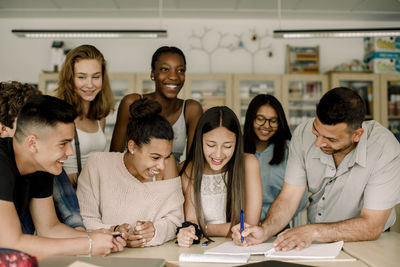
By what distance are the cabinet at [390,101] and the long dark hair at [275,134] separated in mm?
3145

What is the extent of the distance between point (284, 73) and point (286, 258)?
4.05 meters

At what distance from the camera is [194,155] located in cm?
190

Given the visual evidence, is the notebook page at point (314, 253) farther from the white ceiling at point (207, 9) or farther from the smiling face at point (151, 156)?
the white ceiling at point (207, 9)

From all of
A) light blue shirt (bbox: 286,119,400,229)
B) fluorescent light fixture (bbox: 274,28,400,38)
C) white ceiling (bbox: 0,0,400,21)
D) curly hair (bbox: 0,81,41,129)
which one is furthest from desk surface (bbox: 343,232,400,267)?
white ceiling (bbox: 0,0,400,21)

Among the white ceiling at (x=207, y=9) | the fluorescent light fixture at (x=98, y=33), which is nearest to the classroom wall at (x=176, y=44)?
the white ceiling at (x=207, y=9)

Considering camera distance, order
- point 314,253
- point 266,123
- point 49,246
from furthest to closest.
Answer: point 266,123 → point 314,253 → point 49,246

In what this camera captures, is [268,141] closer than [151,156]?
No

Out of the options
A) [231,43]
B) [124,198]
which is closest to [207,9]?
[231,43]

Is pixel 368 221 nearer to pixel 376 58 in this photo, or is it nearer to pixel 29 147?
pixel 29 147

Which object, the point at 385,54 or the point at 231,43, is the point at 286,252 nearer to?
the point at 231,43

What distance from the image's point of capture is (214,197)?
1939 mm

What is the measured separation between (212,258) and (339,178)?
88cm

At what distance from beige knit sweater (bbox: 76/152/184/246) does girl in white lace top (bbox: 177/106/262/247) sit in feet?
0.41

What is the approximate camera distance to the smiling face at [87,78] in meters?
2.08
